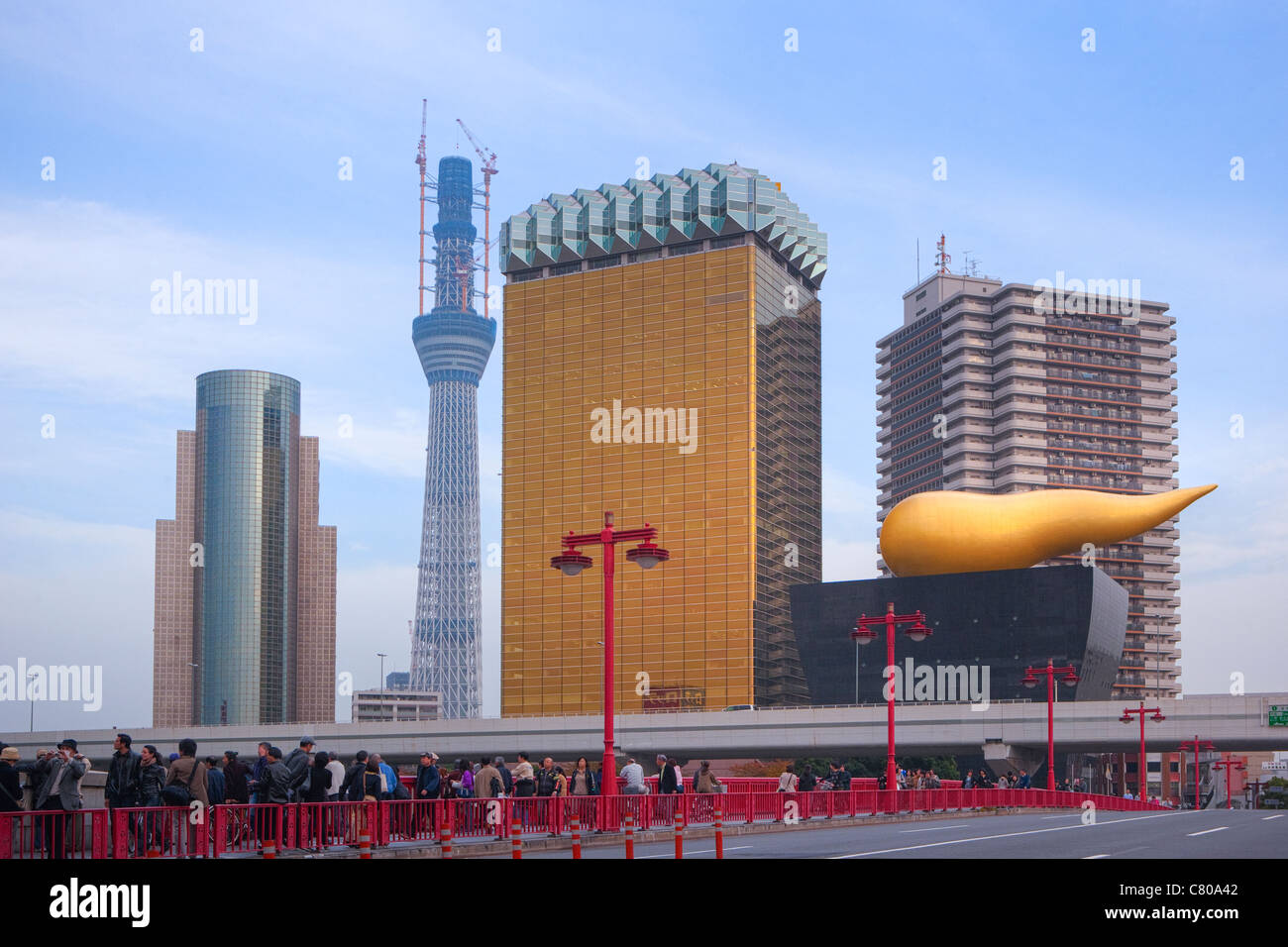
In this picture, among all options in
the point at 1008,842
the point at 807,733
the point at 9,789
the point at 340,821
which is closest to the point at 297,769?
the point at 340,821

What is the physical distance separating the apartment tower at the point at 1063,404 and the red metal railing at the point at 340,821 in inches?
6017

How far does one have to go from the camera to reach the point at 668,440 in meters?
175

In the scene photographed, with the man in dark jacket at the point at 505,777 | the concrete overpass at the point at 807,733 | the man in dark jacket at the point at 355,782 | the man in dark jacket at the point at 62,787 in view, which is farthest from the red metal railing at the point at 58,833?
the concrete overpass at the point at 807,733

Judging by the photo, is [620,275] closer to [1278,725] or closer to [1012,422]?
[1012,422]

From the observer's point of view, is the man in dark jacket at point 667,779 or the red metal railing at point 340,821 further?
the man in dark jacket at point 667,779

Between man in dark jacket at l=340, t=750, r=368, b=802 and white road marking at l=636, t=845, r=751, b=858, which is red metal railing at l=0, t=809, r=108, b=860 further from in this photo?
white road marking at l=636, t=845, r=751, b=858

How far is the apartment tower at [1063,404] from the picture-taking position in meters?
183

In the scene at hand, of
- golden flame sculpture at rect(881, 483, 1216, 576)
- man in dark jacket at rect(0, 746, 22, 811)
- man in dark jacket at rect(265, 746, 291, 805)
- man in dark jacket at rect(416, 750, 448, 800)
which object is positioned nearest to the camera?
man in dark jacket at rect(0, 746, 22, 811)

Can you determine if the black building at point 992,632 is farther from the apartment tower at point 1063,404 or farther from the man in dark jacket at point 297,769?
the man in dark jacket at point 297,769

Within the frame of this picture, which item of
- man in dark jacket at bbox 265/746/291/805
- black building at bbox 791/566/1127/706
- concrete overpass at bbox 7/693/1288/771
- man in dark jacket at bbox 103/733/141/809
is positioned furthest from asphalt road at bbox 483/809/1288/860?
black building at bbox 791/566/1127/706

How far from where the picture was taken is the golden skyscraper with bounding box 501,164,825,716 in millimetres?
168875

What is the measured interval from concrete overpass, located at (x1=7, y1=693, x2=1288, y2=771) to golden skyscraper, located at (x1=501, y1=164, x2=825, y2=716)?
3930 centimetres

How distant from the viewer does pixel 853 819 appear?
38812 millimetres
